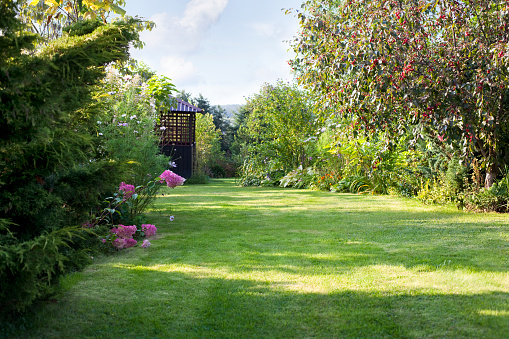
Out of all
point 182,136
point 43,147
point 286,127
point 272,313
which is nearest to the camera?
point 43,147

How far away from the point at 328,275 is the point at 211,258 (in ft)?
3.84

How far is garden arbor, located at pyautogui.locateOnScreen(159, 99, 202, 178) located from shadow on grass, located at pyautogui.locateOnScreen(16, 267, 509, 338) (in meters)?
14.3

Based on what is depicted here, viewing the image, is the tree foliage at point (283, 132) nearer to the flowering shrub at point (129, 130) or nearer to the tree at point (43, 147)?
the flowering shrub at point (129, 130)

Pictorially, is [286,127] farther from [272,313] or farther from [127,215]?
[272,313]

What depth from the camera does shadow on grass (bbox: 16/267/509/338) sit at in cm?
230

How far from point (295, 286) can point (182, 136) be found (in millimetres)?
15175

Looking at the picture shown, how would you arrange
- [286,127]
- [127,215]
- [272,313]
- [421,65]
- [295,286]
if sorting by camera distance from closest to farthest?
[272,313], [295,286], [127,215], [421,65], [286,127]

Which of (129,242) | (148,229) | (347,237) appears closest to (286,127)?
(347,237)

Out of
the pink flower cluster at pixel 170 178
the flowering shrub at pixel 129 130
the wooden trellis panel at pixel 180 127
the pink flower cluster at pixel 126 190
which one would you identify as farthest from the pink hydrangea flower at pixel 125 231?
the wooden trellis panel at pixel 180 127

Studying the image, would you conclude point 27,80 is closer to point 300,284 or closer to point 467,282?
point 300,284

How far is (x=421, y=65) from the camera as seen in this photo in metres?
5.72

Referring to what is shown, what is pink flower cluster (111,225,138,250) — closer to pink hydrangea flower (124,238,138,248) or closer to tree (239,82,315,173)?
pink hydrangea flower (124,238,138,248)

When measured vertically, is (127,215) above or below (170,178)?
below

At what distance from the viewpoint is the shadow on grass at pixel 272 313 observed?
2.30 meters
